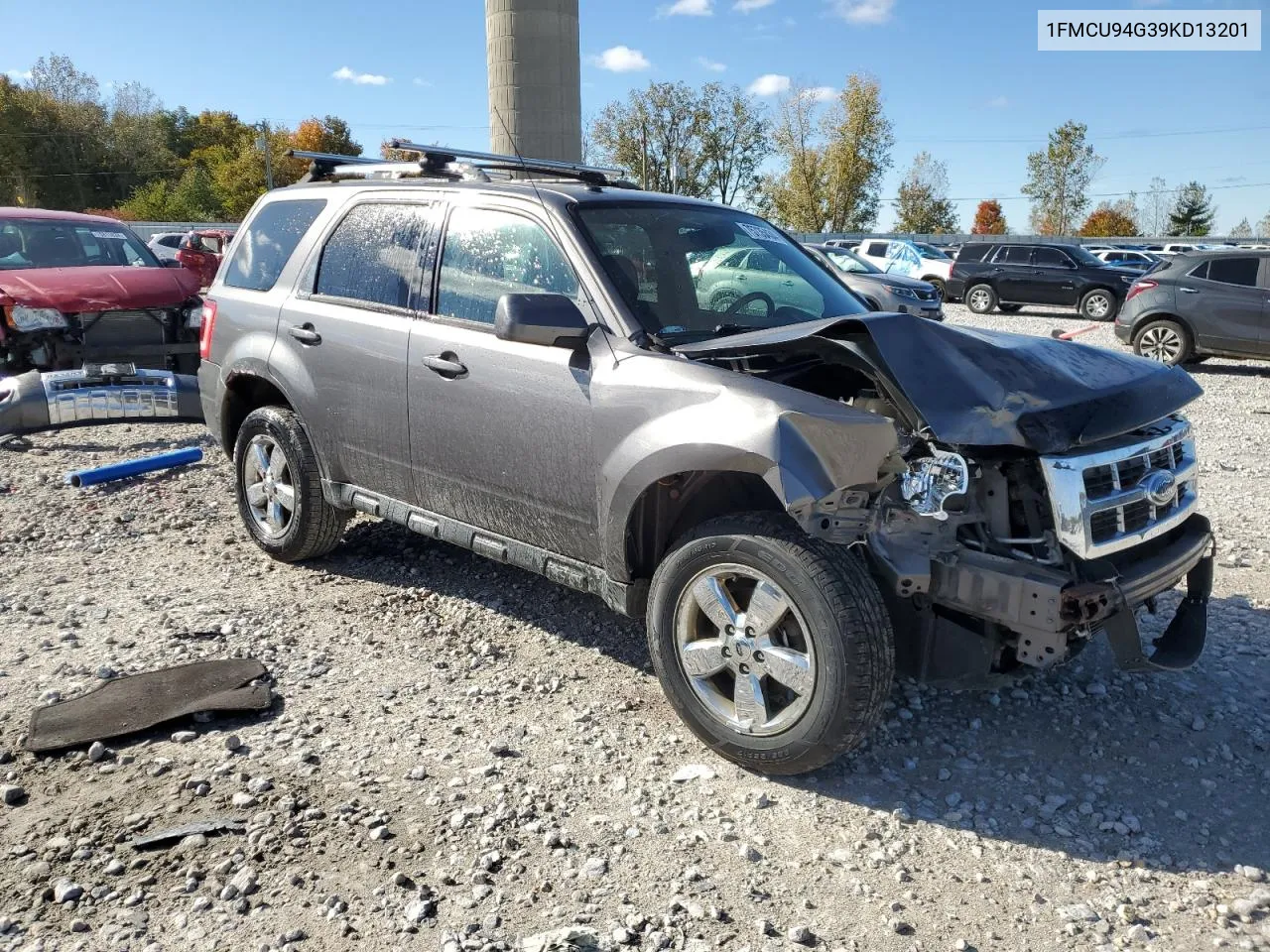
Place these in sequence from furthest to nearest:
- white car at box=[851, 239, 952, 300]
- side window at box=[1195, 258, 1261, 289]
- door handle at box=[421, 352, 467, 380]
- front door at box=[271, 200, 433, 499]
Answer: white car at box=[851, 239, 952, 300]
side window at box=[1195, 258, 1261, 289]
front door at box=[271, 200, 433, 499]
door handle at box=[421, 352, 467, 380]

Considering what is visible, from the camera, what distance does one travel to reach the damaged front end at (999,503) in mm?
3115

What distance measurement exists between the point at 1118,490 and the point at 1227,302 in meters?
12.0

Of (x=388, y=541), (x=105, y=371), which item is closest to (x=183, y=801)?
(x=388, y=541)

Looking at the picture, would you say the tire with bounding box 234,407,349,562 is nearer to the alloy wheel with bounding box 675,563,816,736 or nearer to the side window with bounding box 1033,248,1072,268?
the alloy wheel with bounding box 675,563,816,736

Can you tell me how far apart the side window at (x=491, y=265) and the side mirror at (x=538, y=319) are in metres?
0.26

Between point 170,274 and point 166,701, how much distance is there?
7.22m

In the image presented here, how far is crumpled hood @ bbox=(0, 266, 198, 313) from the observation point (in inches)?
352

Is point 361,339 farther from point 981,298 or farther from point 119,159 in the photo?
point 119,159

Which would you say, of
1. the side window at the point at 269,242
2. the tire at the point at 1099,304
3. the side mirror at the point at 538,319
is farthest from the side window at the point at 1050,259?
the side mirror at the point at 538,319

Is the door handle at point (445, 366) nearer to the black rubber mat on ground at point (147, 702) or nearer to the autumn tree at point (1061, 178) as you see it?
the black rubber mat on ground at point (147, 702)

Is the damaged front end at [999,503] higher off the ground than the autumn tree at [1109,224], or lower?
lower

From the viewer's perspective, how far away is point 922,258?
26.2 m

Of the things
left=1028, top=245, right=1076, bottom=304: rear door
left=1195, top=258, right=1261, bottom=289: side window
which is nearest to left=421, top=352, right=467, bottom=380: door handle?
left=1195, top=258, right=1261, bottom=289: side window

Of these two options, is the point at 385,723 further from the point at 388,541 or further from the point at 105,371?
the point at 105,371
